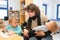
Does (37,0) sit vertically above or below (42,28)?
above

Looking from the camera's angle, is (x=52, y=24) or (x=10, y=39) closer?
(x=52, y=24)

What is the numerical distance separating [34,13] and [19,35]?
0.15 m

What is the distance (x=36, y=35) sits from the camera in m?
0.44

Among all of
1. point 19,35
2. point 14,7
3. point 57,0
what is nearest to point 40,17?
point 19,35

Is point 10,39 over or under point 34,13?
under

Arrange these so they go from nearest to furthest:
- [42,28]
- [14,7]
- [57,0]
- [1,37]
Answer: [42,28]
[1,37]
[14,7]
[57,0]

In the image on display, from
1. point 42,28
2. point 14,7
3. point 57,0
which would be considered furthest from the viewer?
point 57,0

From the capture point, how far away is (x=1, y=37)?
0.53 metres

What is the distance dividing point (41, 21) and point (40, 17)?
0.02 metres

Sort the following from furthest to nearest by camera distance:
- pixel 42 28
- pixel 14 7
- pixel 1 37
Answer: pixel 14 7 < pixel 1 37 < pixel 42 28

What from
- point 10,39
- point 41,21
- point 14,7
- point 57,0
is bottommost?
point 10,39

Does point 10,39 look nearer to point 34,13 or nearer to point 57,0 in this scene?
point 34,13

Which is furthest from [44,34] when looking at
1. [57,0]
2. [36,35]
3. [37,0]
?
[57,0]

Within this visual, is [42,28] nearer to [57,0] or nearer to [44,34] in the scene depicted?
[44,34]
